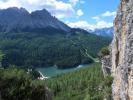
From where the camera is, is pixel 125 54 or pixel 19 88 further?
pixel 19 88

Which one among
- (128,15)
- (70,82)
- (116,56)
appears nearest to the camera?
(128,15)

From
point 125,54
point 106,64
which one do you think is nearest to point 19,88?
point 125,54

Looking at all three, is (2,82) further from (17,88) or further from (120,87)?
(120,87)

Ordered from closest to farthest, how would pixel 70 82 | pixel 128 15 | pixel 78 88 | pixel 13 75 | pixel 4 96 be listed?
pixel 128 15 < pixel 4 96 < pixel 13 75 < pixel 78 88 < pixel 70 82

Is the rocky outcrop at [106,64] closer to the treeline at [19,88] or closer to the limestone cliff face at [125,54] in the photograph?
the treeline at [19,88]

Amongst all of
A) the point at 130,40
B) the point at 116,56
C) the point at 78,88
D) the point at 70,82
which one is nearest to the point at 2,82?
the point at 116,56

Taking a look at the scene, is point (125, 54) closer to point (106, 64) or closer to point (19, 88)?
point (19, 88)

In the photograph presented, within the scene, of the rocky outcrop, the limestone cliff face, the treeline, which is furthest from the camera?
the rocky outcrop

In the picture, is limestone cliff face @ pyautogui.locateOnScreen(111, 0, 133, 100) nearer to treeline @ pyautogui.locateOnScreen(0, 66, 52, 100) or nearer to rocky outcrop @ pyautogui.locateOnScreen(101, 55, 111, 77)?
treeline @ pyautogui.locateOnScreen(0, 66, 52, 100)

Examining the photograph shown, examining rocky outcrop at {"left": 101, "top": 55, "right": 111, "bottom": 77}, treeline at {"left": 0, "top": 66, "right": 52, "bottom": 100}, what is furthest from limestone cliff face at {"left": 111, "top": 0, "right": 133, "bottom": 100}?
rocky outcrop at {"left": 101, "top": 55, "right": 111, "bottom": 77}

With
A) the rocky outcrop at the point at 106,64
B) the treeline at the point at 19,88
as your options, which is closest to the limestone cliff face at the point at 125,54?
the treeline at the point at 19,88

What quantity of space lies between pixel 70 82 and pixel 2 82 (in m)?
124

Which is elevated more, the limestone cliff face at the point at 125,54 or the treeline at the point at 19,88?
the limestone cliff face at the point at 125,54

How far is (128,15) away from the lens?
2875 centimetres
